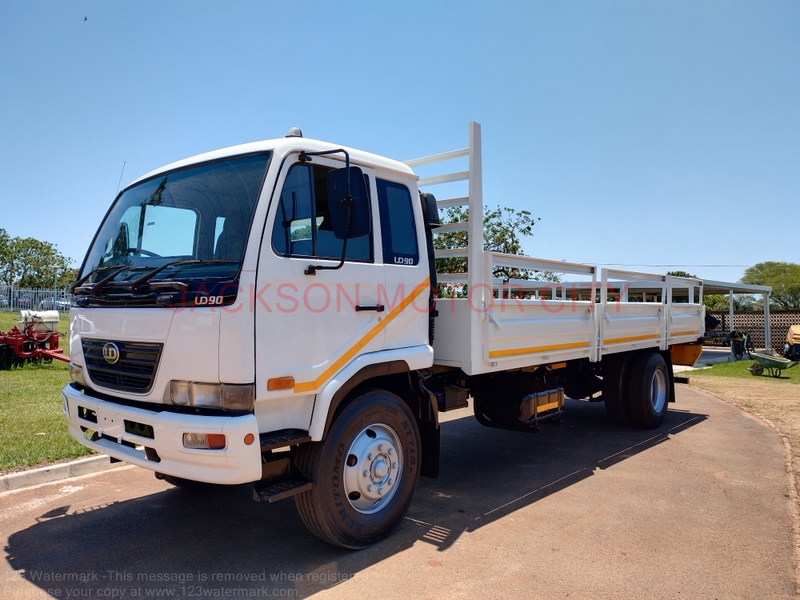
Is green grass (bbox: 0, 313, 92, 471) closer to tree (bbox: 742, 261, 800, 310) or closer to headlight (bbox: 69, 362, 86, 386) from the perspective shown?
headlight (bbox: 69, 362, 86, 386)

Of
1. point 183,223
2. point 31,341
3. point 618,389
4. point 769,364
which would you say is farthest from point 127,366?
point 769,364

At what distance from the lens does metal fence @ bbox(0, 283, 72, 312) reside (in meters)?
25.2

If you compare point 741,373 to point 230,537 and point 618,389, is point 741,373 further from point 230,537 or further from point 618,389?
point 230,537

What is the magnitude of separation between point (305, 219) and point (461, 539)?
253 centimetres

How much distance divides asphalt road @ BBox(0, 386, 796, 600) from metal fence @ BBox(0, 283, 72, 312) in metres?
22.9

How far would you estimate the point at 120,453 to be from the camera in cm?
366

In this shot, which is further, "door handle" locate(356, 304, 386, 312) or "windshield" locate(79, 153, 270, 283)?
"door handle" locate(356, 304, 386, 312)

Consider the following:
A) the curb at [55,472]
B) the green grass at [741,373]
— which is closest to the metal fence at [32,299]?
the curb at [55,472]

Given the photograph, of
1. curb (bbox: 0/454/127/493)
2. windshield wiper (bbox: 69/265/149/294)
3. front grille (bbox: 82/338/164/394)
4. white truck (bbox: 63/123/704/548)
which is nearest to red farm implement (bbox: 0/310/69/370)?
curb (bbox: 0/454/127/493)

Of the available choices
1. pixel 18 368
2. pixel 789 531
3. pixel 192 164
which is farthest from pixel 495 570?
pixel 18 368

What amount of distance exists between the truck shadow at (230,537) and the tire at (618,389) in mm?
1624

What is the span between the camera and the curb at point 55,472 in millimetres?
5215

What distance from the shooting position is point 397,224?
4.39 metres

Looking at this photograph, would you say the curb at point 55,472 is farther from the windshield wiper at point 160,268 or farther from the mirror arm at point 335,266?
the mirror arm at point 335,266
